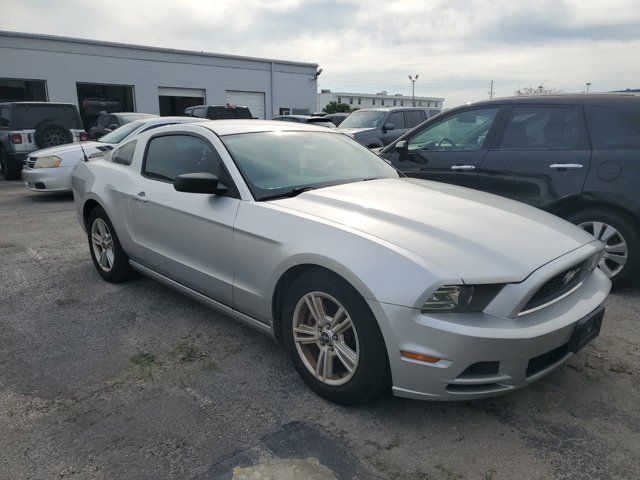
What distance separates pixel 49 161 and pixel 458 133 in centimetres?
724

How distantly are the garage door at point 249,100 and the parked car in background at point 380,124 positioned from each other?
17565 mm

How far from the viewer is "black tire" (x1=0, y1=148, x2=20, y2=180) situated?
39.2ft

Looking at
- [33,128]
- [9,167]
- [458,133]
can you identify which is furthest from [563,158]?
[9,167]

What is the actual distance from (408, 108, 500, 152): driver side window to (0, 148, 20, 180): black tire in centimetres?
1045

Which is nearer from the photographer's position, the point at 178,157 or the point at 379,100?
the point at 178,157

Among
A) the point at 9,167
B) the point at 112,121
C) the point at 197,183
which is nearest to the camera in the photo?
the point at 197,183

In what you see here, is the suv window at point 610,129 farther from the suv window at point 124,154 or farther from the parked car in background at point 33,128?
the parked car in background at point 33,128

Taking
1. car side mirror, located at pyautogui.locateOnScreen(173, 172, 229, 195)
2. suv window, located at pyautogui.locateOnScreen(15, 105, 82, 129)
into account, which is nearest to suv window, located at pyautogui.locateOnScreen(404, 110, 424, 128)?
suv window, located at pyautogui.locateOnScreen(15, 105, 82, 129)

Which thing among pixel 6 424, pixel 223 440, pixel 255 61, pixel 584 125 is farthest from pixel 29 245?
pixel 255 61

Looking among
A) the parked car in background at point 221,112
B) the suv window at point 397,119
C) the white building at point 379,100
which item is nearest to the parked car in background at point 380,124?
the suv window at point 397,119

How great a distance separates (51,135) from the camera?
1154 centimetres

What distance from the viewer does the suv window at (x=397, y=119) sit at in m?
12.5

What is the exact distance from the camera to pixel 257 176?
334 cm

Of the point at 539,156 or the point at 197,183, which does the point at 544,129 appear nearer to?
the point at 539,156
